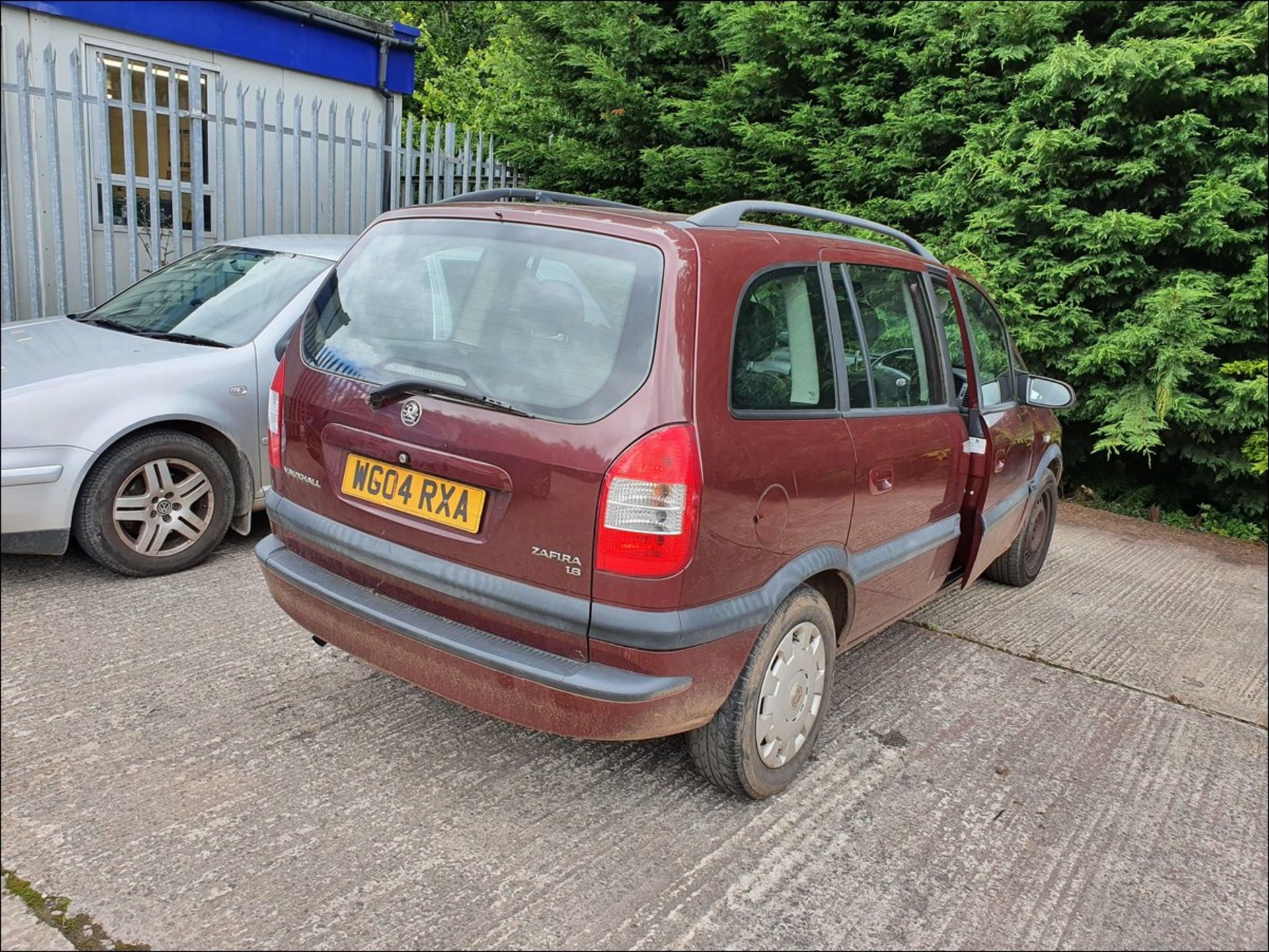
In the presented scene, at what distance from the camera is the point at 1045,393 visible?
4.46 meters

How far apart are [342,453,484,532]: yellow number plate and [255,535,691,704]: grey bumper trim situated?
274 millimetres

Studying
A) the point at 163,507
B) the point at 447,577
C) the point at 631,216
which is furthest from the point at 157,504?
the point at 631,216

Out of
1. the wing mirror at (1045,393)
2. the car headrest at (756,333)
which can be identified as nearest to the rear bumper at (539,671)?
the car headrest at (756,333)

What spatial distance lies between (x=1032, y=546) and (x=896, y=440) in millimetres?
2415

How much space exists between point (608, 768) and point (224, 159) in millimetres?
6125

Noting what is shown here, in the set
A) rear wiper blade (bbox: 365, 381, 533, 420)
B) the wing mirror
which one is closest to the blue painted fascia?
rear wiper blade (bbox: 365, 381, 533, 420)

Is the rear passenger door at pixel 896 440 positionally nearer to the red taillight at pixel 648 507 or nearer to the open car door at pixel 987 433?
the open car door at pixel 987 433

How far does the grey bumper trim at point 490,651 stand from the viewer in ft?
7.59

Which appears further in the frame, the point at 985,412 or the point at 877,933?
the point at 985,412

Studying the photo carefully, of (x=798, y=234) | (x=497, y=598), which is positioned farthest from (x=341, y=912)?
(x=798, y=234)

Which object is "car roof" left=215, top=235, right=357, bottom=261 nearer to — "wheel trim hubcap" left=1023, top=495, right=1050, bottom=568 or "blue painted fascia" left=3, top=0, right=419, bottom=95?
"blue painted fascia" left=3, top=0, right=419, bottom=95

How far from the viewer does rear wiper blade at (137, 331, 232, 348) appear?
162 inches

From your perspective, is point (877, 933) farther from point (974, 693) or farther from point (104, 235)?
point (104, 235)

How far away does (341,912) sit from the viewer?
218 cm
